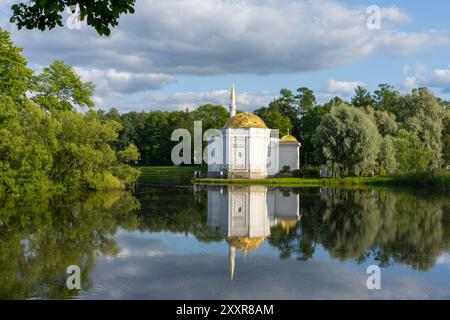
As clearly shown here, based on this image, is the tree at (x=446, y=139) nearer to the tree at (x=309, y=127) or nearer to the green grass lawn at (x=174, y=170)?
the tree at (x=309, y=127)

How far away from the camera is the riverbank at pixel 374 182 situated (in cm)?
3883

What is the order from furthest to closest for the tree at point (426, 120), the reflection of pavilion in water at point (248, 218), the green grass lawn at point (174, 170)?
1. the green grass lawn at point (174, 170)
2. the tree at point (426, 120)
3. the reflection of pavilion in water at point (248, 218)

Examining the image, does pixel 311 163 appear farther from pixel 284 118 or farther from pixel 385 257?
pixel 385 257

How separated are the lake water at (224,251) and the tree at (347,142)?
22187 mm

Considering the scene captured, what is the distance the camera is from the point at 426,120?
2140 inches

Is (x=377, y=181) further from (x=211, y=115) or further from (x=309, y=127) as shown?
(x=211, y=115)

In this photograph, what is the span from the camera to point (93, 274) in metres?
10.8

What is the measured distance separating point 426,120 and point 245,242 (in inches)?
1761

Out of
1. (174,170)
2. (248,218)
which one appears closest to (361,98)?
(174,170)

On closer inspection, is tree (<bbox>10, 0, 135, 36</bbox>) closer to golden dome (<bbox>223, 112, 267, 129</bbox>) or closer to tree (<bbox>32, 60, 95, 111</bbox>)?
tree (<bbox>32, 60, 95, 111</bbox>)

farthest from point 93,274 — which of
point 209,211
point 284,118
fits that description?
point 284,118

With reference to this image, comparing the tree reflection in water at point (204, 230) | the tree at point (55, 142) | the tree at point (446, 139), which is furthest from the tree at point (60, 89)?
the tree at point (446, 139)

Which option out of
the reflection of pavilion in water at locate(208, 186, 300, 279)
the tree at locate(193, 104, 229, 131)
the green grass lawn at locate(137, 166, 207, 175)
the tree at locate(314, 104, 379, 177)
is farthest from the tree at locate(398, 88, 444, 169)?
the tree at locate(193, 104, 229, 131)
